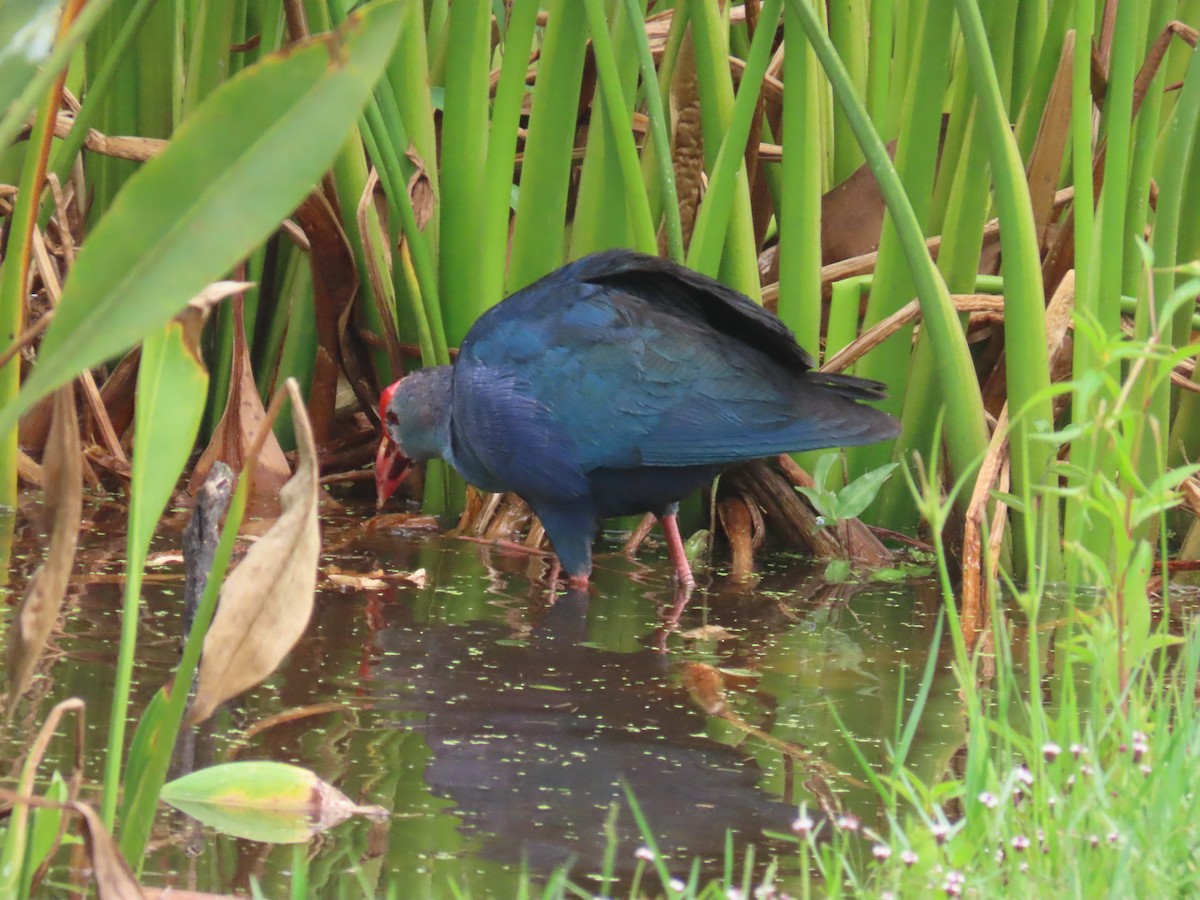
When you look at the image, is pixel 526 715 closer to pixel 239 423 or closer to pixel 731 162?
pixel 731 162

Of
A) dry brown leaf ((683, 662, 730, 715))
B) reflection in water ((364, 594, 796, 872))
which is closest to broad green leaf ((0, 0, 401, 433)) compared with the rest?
reflection in water ((364, 594, 796, 872))

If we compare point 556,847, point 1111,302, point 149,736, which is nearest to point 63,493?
point 149,736

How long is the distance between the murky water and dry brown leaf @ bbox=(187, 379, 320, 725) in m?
0.37

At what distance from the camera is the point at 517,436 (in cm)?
317

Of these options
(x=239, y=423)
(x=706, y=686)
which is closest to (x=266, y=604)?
(x=706, y=686)

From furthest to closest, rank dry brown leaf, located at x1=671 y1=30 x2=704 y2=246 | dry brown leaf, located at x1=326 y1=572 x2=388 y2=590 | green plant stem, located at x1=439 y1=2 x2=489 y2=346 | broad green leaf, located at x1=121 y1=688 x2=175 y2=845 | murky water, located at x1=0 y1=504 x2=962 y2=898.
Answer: dry brown leaf, located at x1=671 y1=30 x2=704 y2=246
green plant stem, located at x1=439 y1=2 x2=489 y2=346
dry brown leaf, located at x1=326 y1=572 x2=388 y2=590
murky water, located at x1=0 y1=504 x2=962 y2=898
broad green leaf, located at x1=121 y1=688 x2=175 y2=845

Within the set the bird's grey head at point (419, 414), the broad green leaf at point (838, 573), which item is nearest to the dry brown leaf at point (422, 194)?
the bird's grey head at point (419, 414)

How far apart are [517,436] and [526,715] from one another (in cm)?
110

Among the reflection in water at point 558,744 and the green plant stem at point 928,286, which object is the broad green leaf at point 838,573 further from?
the reflection in water at point 558,744

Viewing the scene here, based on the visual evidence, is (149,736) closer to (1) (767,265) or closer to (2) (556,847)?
(2) (556,847)

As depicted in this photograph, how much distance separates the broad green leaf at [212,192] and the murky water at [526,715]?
67 cm

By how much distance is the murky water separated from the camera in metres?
1.62

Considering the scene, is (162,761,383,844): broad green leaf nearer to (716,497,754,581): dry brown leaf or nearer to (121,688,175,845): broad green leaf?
(121,688,175,845): broad green leaf

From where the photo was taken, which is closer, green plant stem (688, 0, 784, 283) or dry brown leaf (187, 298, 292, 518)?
green plant stem (688, 0, 784, 283)
